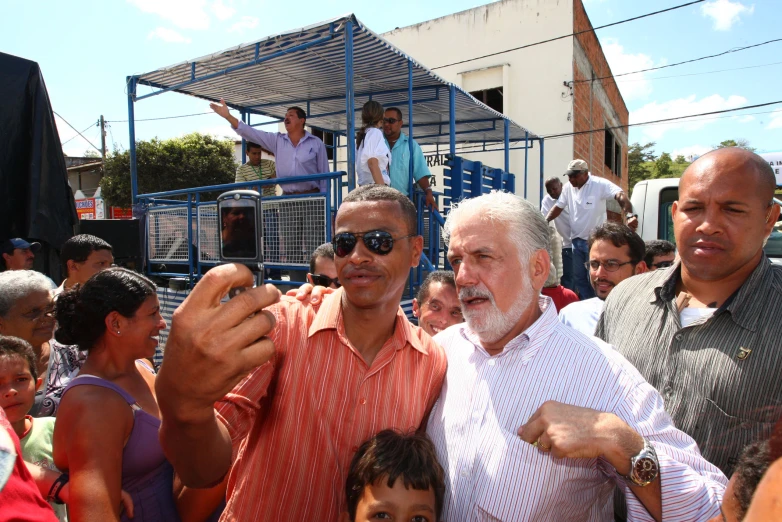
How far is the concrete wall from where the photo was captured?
12828mm

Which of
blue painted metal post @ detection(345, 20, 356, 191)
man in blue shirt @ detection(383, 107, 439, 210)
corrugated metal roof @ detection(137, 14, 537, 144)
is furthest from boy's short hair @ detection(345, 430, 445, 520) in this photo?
corrugated metal roof @ detection(137, 14, 537, 144)

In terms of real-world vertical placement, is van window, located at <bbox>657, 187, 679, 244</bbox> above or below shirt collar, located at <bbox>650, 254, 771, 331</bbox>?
above

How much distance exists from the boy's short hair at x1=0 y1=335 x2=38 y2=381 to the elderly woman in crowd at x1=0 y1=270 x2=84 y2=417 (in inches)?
18.4

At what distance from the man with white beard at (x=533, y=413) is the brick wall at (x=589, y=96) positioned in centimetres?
1221

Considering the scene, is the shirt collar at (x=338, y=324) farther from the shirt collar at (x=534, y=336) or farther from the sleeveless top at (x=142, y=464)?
the sleeveless top at (x=142, y=464)

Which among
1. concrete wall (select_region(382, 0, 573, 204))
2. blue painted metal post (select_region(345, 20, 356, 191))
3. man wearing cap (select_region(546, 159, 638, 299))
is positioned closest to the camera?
blue painted metal post (select_region(345, 20, 356, 191))

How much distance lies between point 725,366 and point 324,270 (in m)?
2.84

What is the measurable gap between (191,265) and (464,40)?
36.8ft

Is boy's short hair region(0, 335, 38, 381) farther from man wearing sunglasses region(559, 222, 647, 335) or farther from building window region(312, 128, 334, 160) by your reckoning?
building window region(312, 128, 334, 160)

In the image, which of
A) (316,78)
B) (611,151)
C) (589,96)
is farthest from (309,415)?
(611,151)

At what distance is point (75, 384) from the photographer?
6.26 feet

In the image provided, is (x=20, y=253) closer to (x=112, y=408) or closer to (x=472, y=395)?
(x=112, y=408)

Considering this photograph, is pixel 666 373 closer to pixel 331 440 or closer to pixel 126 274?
pixel 331 440

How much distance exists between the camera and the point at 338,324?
1.79 m
